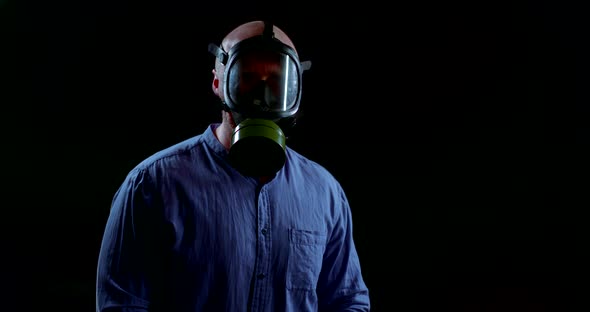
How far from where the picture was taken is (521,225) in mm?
2646

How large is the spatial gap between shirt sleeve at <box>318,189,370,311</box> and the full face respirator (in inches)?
13.4

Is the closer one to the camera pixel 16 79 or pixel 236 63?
pixel 236 63

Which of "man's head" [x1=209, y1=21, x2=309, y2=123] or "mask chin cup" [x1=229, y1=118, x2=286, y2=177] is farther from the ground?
"man's head" [x1=209, y1=21, x2=309, y2=123]

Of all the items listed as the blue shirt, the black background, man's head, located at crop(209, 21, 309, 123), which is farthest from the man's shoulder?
the black background

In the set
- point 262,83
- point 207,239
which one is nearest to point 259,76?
point 262,83

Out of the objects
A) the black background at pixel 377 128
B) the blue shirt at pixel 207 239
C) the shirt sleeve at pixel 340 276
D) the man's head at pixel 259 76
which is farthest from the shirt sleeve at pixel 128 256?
the black background at pixel 377 128

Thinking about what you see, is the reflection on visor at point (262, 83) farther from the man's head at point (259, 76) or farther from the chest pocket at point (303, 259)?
the chest pocket at point (303, 259)

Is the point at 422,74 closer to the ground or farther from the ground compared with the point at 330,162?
farther from the ground

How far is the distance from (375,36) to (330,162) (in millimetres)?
628

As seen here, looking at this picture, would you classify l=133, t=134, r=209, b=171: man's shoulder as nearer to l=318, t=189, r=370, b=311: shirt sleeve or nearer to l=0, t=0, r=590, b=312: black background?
l=318, t=189, r=370, b=311: shirt sleeve

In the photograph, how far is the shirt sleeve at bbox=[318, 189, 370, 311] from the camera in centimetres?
161

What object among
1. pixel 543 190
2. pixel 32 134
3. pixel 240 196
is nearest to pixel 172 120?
pixel 32 134

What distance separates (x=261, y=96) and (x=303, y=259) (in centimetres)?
45

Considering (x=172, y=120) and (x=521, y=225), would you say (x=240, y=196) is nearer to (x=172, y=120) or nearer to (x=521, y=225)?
(x=172, y=120)
